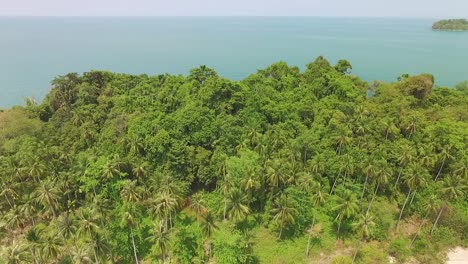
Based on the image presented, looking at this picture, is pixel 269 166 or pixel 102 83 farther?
pixel 102 83

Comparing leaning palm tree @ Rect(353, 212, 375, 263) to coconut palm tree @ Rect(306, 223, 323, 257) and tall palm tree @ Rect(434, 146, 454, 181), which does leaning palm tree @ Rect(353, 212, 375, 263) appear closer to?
coconut palm tree @ Rect(306, 223, 323, 257)

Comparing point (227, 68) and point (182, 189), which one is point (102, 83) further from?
point (227, 68)

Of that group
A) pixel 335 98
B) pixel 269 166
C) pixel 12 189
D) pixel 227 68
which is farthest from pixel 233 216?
pixel 227 68

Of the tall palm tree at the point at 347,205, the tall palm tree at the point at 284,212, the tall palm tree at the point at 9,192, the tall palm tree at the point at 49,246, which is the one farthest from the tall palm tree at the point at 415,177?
the tall palm tree at the point at 9,192

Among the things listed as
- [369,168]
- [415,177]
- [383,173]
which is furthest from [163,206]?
[415,177]

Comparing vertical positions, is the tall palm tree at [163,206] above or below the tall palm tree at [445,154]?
below

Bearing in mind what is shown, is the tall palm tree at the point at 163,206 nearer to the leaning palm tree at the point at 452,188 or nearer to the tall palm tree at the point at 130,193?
the tall palm tree at the point at 130,193

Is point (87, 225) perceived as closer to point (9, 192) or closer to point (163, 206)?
point (163, 206)
